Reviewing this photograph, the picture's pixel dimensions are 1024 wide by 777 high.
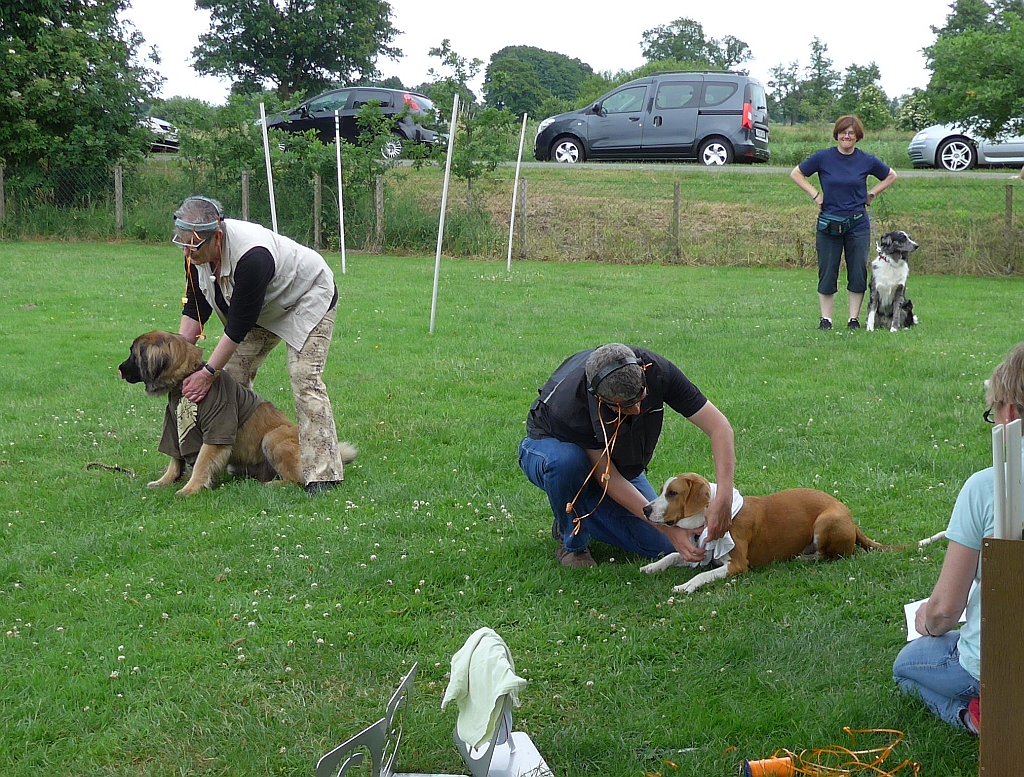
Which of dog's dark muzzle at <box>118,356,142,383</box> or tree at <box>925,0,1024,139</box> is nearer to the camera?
dog's dark muzzle at <box>118,356,142,383</box>

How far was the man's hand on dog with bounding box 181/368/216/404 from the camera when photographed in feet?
19.6

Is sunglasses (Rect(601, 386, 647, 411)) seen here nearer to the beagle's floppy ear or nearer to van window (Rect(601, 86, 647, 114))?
the beagle's floppy ear

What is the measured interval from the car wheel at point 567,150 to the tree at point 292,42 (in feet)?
87.4

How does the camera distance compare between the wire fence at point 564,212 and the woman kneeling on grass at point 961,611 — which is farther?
the wire fence at point 564,212

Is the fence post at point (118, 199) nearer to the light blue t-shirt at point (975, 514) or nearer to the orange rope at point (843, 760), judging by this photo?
the orange rope at point (843, 760)

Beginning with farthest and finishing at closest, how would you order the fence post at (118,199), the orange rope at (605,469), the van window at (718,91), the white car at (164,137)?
the white car at (164,137) < the van window at (718,91) < the fence post at (118,199) < the orange rope at (605,469)

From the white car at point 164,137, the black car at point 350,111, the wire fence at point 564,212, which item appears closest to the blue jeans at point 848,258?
the wire fence at point 564,212

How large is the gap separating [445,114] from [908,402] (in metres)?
14.1

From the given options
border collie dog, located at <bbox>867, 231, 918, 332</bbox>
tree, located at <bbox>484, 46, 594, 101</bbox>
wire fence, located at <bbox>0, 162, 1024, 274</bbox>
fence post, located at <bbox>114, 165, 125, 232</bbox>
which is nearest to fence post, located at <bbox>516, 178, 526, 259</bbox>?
wire fence, located at <bbox>0, 162, 1024, 274</bbox>

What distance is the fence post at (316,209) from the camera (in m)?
19.6

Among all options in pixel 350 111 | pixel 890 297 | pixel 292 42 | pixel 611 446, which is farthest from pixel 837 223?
pixel 292 42

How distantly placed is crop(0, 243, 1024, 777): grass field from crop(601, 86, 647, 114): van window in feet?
45.8

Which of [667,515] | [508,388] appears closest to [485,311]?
[508,388]

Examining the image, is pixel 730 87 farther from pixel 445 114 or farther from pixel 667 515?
pixel 667 515
